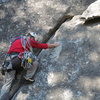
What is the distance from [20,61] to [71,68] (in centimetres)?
127

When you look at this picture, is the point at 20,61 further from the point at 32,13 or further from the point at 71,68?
the point at 32,13

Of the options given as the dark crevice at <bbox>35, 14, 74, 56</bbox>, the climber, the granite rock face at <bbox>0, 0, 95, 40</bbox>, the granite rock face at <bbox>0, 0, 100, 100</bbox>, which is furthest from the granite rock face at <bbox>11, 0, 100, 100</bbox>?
the granite rock face at <bbox>0, 0, 95, 40</bbox>

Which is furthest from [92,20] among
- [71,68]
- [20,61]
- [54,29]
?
[20,61]

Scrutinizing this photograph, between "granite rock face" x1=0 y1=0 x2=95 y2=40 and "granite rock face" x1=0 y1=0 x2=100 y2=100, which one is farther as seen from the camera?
"granite rock face" x1=0 y1=0 x2=95 y2=40

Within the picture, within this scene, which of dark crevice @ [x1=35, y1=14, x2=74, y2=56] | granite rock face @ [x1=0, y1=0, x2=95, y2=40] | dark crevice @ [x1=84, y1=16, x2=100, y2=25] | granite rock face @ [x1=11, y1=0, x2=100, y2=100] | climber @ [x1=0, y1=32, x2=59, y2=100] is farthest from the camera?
granite rock face @ [x1=0, y1=0, x2=95, y2=40]

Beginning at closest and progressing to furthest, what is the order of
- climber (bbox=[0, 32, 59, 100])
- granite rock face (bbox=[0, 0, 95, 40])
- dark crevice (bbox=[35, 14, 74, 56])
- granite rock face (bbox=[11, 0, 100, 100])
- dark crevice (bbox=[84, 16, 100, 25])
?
granite rock face (bbox=[11, 0, 100, 100])
climber (bbox=[0, 32, 59, 100])
dark crevice (bbox=[84, 16, 100, 25])
dark crevice (bbox=[35, 14, 74, 56])
granite rock face (bbox=[0, 0, 95, 40])

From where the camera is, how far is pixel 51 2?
9.15 metres

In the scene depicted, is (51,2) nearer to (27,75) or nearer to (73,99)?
(27,75)

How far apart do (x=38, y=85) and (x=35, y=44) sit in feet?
3.55

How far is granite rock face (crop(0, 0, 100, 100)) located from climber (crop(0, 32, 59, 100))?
0.85 feet

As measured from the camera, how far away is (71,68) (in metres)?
6.56

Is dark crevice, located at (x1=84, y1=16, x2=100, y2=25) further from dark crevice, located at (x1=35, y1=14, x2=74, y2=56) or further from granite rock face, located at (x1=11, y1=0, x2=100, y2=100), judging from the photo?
dark crevice, located at (x1=35, y1=14, x2=74, y2=56)

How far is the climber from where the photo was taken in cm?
653

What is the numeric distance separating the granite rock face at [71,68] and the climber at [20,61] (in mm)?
259
